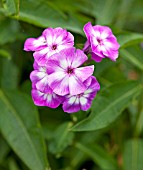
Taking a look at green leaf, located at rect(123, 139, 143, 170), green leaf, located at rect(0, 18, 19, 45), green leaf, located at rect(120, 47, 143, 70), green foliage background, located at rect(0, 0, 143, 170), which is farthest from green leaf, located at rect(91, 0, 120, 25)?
green leaf, located at rect(123, 139, 143, 170)

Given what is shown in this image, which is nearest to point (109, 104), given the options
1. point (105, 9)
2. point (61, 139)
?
point (61, 139)

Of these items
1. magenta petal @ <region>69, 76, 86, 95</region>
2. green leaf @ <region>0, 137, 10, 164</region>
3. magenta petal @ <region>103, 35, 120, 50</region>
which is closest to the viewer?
magenta petal @ <region>69, 76, 86, 95</region>

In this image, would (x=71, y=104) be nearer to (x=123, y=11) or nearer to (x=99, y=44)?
(x=99, y=44)

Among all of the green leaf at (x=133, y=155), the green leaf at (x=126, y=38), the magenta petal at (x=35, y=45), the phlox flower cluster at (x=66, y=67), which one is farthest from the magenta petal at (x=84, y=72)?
the green leaf at (x=133, y=155)

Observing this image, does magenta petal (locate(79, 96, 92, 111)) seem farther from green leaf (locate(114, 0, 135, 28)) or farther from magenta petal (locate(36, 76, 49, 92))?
green leaf (locate(114, 0, 135, 28))

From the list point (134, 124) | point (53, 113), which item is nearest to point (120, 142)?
point (134, 124)

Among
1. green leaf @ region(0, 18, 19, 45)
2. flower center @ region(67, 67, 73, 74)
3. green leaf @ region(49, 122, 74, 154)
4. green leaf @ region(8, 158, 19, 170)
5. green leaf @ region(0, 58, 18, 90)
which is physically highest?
flower center @ region(67, 67, 73, 74)

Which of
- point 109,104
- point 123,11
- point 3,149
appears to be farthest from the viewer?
point 123,11
